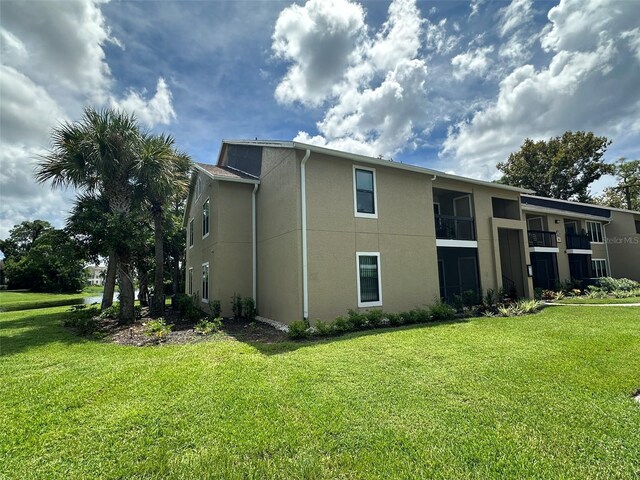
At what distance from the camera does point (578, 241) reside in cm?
2205

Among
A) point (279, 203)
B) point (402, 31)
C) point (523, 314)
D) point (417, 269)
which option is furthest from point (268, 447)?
point (402, 31)

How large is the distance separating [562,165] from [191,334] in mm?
40112

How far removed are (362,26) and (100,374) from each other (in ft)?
45.1

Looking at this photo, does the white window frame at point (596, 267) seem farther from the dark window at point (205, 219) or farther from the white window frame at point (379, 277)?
the dark window at point (205, 219)

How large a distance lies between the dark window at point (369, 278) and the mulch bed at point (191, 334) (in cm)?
321

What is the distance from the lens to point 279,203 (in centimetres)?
1119

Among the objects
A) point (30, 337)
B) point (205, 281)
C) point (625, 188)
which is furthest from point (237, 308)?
point (625, 188)

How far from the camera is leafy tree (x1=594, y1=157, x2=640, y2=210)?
3916cm

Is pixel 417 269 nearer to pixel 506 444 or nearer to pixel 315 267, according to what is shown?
pixel 315 267

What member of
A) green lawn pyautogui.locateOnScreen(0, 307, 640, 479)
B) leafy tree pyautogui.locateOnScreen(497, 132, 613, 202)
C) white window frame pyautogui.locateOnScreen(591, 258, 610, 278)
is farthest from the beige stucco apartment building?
leafy tree pyautogui.locateOnScreen(497, 132, 613, 202)

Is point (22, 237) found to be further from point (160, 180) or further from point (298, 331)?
point (298, 331)

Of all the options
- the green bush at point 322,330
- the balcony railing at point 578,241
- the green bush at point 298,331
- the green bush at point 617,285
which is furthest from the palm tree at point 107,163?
the balcony railing at point 578,241

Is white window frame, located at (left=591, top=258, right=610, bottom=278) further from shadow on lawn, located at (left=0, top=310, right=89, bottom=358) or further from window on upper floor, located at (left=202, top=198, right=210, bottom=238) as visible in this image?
shadow on lawn, located at (left=0, top=310, right=89, bottom=358)

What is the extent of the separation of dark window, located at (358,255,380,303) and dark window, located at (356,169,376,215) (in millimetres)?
1745
